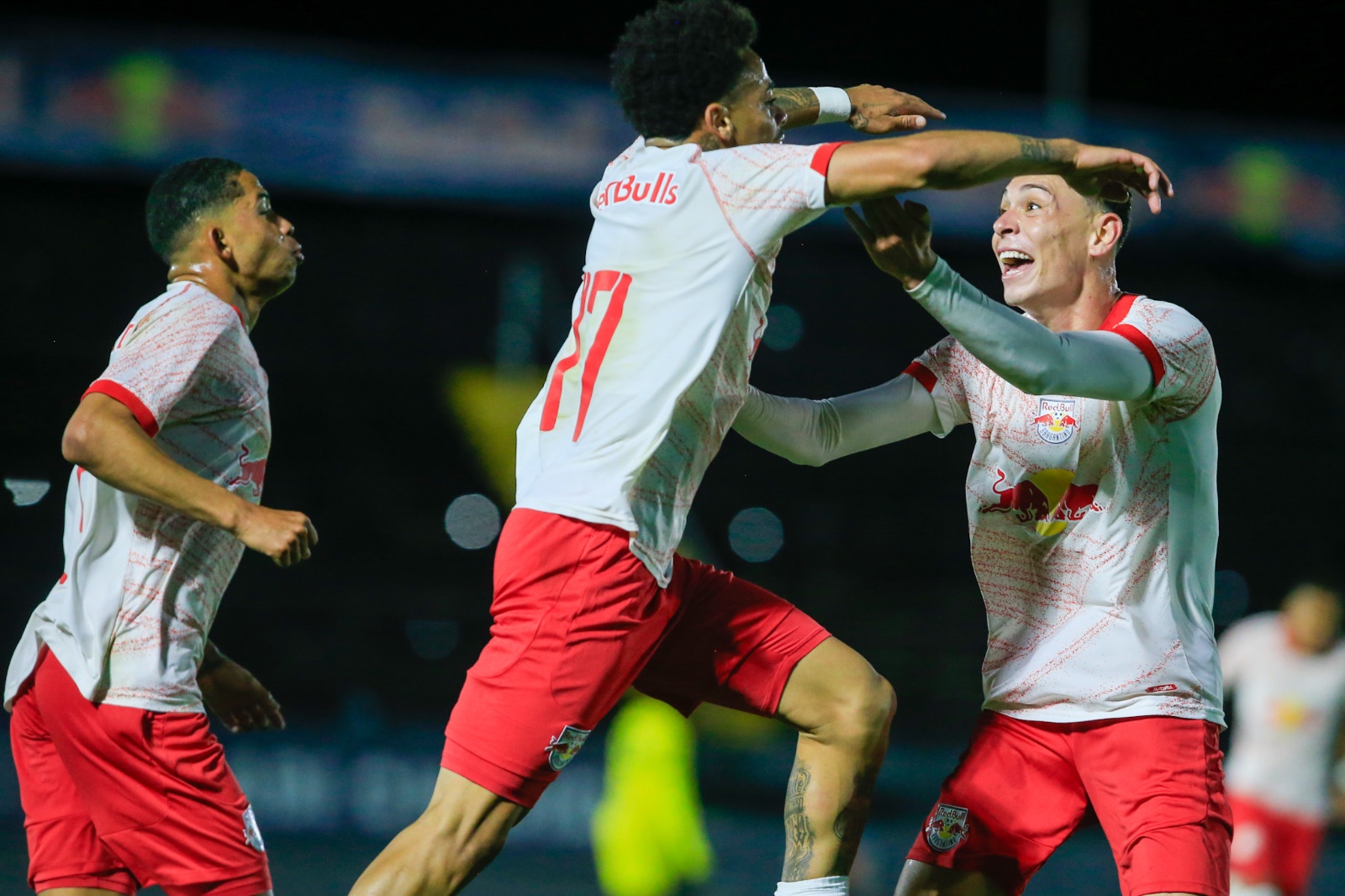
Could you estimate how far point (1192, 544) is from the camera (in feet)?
11.0

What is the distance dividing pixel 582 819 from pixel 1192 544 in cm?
796

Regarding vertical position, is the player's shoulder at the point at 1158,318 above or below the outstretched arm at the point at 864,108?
below

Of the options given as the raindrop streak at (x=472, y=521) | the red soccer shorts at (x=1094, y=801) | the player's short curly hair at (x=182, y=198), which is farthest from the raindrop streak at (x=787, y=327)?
the red soccer shorts at (x=1094, y=801)

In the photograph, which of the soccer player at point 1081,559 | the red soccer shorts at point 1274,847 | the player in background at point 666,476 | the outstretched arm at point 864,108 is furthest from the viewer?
the red soccer shorts at point 1274,847

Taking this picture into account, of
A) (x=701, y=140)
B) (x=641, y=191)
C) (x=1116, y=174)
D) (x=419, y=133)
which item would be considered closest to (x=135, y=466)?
(x=641, y=191)

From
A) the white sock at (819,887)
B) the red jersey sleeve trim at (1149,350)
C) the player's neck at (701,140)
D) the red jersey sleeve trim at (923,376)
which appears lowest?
the white sock at (819,887)

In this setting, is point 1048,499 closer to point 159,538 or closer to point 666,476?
point 666,476

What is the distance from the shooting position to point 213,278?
12.0 ft

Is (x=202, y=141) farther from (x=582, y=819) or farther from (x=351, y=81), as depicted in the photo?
(x=582, y=819)

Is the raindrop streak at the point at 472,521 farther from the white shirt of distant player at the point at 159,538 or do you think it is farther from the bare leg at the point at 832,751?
the bare leg at the point at 832,751

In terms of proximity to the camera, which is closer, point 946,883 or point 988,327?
point 988,327

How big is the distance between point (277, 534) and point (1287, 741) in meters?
6.18

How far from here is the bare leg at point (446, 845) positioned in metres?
2.72

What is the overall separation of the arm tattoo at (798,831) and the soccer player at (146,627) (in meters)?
1.28
